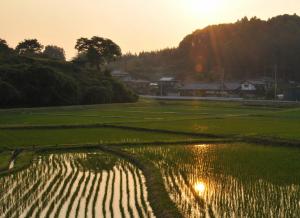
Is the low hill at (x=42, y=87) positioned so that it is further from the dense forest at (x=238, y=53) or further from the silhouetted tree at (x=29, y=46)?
the dense forest at (x=238, y=53)

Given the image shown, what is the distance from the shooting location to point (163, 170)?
12.9 m

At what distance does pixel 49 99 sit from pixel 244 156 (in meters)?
26.5

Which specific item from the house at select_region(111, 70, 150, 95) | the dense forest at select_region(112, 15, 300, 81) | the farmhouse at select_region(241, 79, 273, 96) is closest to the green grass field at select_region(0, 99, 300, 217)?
the farmhouse at select_region(241, 79, 273, 96)

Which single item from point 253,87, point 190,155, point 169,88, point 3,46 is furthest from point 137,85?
point 190,155

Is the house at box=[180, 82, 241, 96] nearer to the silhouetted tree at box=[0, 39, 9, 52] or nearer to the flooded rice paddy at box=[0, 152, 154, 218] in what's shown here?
the silhouetted tree at box=[0, 39, 9, 52]

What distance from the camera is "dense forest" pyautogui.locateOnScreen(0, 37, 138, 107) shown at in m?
37.3

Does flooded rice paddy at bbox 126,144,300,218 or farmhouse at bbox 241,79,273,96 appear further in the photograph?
farmhouse at bbox 241,79,273,96

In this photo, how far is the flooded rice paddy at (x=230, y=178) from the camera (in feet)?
28.8

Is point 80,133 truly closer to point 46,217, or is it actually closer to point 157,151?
point 157,151

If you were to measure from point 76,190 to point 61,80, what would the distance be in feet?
100

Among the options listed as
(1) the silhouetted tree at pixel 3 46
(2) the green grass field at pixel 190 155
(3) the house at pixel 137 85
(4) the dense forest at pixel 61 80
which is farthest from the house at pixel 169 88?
(2) the green grass field at pixel 190 155

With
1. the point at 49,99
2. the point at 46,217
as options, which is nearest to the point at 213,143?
the point at 46,217

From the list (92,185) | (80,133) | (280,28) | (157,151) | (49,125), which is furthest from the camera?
(280,28)

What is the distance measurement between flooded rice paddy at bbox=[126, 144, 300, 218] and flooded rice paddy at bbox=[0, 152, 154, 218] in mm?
900
